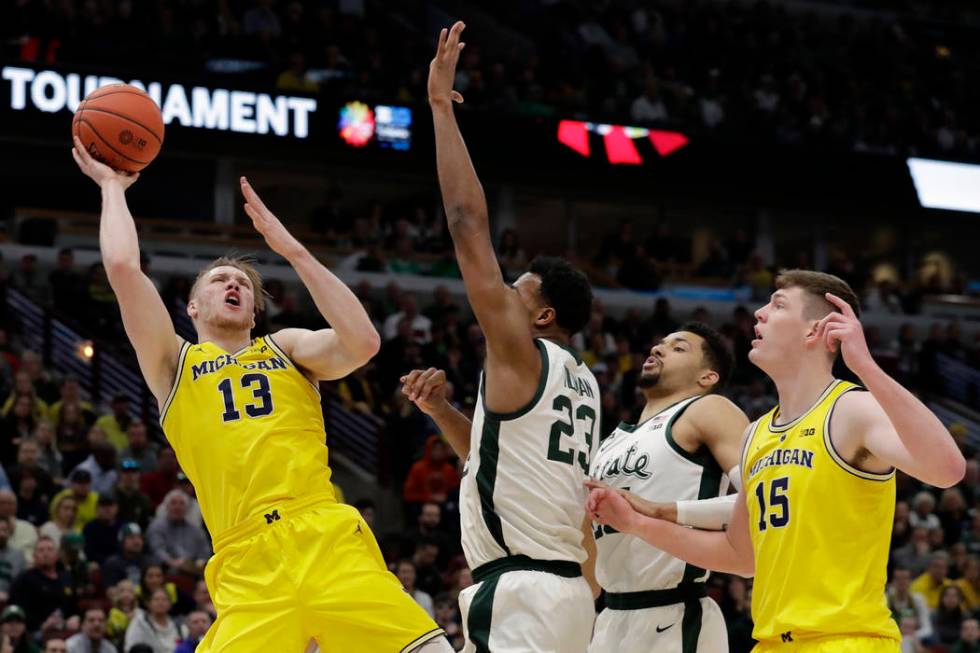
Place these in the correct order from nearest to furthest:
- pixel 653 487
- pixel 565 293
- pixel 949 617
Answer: pixel 565 293 < pixel 653 487 < pixel 949 617

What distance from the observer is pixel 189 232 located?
2044 cm

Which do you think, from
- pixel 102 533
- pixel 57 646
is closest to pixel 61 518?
pixel 102 533

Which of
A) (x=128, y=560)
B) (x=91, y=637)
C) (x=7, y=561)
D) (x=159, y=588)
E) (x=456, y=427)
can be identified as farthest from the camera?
(x=128, y=560)

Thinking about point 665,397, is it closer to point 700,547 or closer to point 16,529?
point 700,547

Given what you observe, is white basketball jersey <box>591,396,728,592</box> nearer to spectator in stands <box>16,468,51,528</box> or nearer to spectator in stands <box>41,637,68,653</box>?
spectator in stands <box>41,637,68,653</box>

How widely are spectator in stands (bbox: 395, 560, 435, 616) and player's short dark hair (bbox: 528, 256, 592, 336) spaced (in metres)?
6.91

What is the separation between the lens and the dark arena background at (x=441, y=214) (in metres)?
13.2

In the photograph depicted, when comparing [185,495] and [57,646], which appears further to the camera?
[185,495]

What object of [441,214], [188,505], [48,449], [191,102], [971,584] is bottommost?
[971,584]

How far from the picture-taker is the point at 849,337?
436 centimetres

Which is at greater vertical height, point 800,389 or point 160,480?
point 800,389

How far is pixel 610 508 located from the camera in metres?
5.11

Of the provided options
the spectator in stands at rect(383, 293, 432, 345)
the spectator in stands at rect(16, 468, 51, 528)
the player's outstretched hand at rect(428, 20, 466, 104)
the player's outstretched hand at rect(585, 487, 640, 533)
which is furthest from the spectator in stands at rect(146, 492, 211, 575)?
the player's outstretched hand at rect(428, 20, 466, 104)

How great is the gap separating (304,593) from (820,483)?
1986 mm
